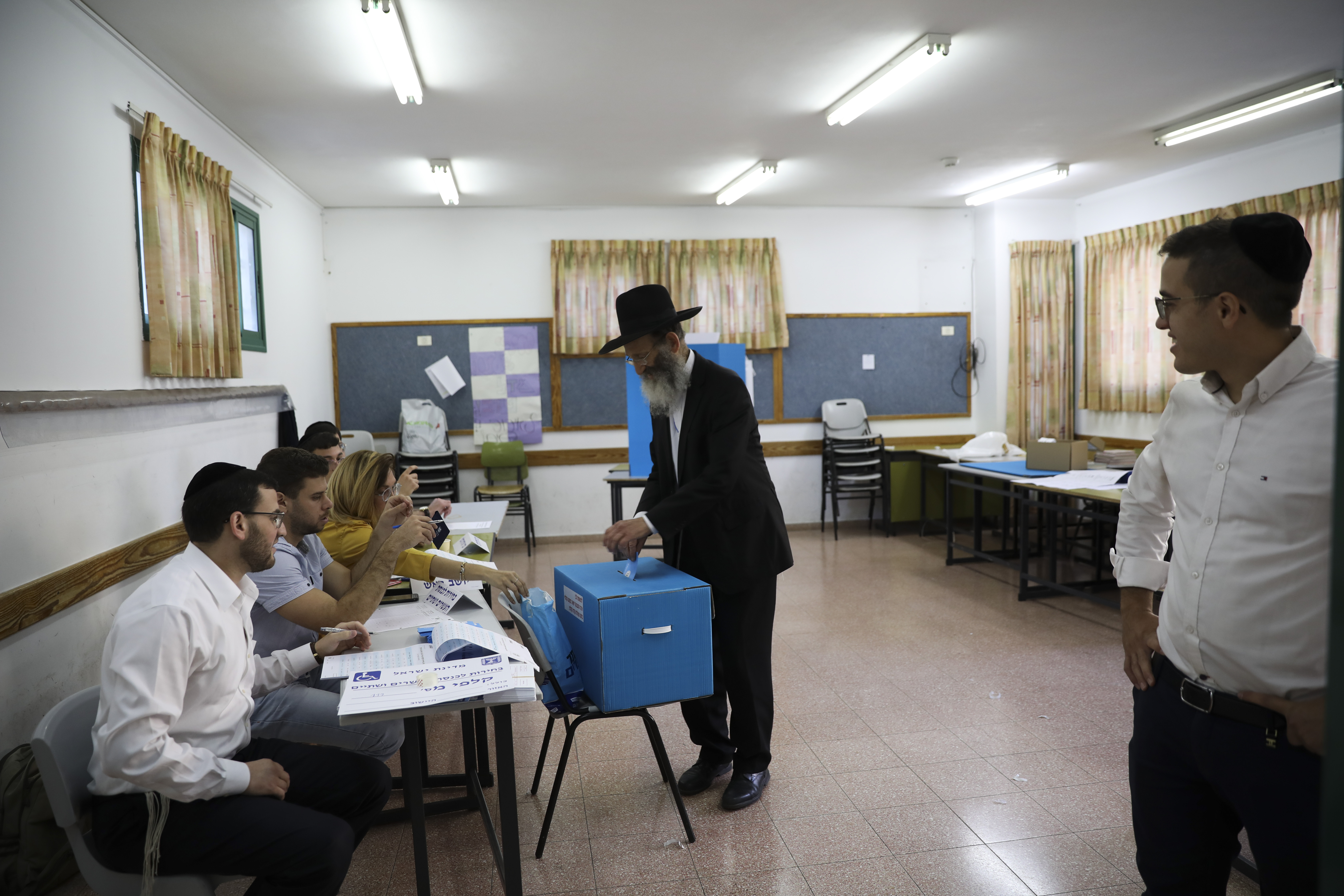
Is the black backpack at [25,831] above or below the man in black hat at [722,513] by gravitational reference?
below

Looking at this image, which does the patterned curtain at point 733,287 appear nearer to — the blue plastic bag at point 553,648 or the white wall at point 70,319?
the white wall at point 70,319

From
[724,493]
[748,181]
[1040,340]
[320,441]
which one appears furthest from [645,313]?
[1040,340]

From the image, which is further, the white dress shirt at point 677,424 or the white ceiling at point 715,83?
the white ceiling at point 715,83

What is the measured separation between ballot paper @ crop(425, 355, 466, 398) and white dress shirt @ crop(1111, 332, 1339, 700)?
6.38 metres

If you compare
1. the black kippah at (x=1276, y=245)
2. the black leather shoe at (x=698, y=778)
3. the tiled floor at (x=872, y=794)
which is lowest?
the tiled floor at (x=872, y=794)

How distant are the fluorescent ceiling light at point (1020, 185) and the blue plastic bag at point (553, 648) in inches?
227

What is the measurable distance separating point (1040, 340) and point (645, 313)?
6097mm

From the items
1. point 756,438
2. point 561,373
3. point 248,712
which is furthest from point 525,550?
point 248,712

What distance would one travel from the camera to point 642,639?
2322 mm

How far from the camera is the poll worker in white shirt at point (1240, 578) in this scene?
1263 millimetres

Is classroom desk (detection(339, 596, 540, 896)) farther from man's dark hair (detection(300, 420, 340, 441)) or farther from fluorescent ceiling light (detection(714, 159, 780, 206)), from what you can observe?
fluorescent ceiling light (detection(714, 159, 780, 206))

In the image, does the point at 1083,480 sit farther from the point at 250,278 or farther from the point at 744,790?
the point at 250,278

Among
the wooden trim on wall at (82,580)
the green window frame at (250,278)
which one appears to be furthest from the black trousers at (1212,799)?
the green window frame at (250,278)

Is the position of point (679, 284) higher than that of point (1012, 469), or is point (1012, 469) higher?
point (679, 284)
